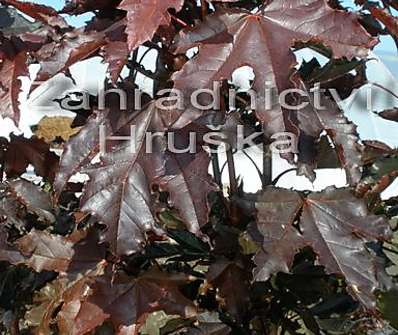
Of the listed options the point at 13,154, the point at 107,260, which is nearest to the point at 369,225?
the point at 107,260

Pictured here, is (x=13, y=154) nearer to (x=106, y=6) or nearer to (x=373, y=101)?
(x=106, y=6)

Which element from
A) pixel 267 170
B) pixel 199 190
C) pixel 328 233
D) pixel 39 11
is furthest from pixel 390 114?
pixel 39 11

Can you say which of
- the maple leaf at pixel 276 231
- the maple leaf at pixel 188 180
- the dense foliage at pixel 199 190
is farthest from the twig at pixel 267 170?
the maple leaf at pixel 188 180

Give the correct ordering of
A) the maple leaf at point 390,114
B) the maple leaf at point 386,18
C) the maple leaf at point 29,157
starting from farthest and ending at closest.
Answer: the maple leaf at point 29,157
the maple leaf at point 390,114
the maple leaf at point 386,18

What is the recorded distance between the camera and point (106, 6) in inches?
36.0

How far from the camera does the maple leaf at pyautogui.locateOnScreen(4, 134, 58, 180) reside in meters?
1.20

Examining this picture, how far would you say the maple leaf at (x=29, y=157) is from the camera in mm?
1199

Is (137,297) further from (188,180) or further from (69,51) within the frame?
(69,51)

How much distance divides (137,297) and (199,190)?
7.4 inches

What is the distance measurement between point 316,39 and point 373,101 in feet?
1.66

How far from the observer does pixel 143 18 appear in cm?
72

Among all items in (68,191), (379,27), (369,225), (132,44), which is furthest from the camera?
(68,191)

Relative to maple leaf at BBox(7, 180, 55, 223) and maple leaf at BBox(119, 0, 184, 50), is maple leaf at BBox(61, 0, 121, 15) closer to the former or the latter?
maple leaf at BBox(119, 0, 184, 50)

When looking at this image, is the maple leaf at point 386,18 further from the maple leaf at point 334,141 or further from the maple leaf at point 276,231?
the maple leaf at point 276,231
